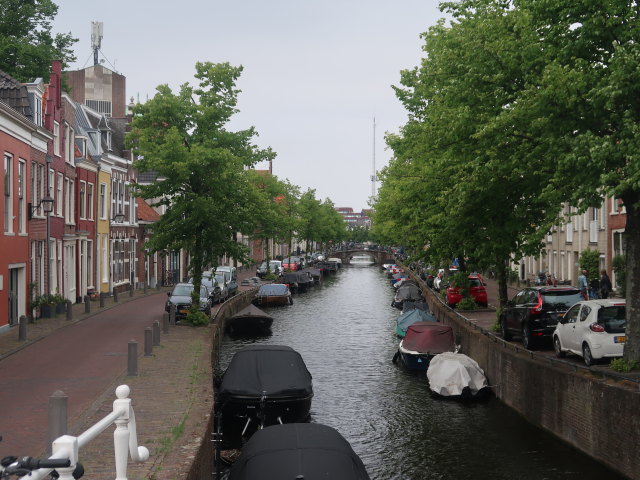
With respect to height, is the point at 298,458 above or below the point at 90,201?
below

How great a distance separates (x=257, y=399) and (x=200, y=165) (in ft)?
51.2

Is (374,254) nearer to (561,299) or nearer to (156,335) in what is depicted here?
(156,335)

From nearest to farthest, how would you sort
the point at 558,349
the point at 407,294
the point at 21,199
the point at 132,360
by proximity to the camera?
1. the point at 132,360
2. the point at 558,349
3. the point at 21,199
4. the point at 407,294

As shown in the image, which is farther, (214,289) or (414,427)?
(214,289)

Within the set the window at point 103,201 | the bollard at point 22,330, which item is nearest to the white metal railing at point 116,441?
the bollard at point 22,330

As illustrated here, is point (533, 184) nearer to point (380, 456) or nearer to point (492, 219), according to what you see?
point (492, 219)

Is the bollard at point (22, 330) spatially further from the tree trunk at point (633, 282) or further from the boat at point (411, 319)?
the tree trunk at point (633, 282)

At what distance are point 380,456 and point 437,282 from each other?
39.2m

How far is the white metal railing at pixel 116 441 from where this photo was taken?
4438mm

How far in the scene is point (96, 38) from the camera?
264ft

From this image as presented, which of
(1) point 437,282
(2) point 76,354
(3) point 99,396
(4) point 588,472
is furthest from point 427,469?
(1) point 437,282

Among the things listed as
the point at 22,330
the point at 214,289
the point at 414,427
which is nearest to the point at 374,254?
the point at 214,289

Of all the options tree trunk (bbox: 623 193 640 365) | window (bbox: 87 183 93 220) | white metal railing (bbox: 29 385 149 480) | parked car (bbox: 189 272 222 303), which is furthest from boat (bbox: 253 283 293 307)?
white metal railing (bbox: 29 385 149 480)

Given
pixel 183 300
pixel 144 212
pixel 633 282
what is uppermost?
→ pixel 144 212
